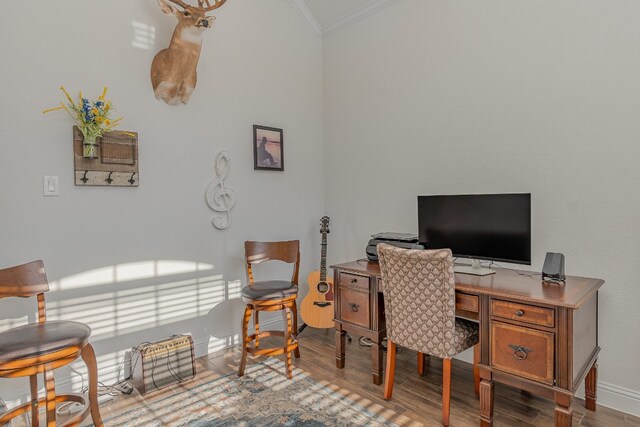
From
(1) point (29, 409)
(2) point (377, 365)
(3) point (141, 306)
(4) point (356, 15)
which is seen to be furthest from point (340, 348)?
(4) point (356, 15)

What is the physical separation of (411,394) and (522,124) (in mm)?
1886

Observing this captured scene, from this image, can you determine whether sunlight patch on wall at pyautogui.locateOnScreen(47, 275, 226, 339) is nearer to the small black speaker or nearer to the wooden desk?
the wooden desk

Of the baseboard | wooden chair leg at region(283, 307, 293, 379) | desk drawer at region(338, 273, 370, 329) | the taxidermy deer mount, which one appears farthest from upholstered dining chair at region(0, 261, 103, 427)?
the baseboard

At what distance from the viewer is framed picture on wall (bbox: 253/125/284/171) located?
334 centimetres

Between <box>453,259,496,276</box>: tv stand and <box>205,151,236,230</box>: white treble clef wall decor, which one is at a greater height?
<box>205,151,236,230</box>: white treble clef wall decor

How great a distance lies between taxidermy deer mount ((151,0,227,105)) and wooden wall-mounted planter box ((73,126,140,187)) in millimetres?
414

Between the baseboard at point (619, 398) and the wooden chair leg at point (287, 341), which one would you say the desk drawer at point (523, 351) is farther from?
the wooden chair leg at point (287, 341)

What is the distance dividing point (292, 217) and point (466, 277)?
1.82m

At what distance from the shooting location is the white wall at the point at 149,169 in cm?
228

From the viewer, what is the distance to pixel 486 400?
1998 millimetres

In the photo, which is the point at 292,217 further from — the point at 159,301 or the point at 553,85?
the point at 553,85

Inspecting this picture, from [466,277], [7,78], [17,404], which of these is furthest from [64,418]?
[466,277]

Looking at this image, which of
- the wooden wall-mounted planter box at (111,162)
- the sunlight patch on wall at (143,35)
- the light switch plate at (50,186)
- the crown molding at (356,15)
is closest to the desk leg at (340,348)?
the wooden wall-mounted planter box at (111,162)

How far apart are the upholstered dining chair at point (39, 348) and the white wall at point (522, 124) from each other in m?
2.33
